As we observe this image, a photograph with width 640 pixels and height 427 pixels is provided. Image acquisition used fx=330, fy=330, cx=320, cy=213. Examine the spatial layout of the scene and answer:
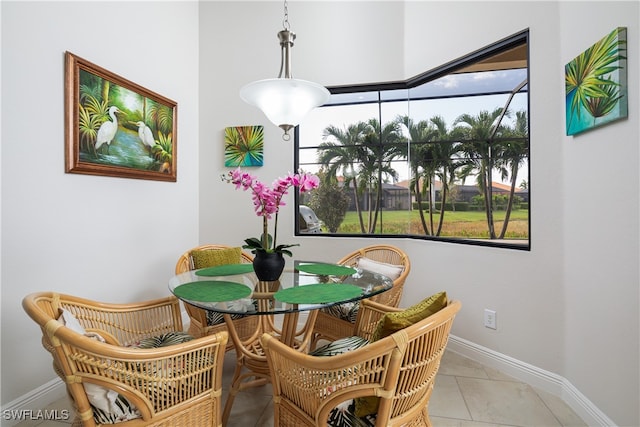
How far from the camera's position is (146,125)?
2.82 m

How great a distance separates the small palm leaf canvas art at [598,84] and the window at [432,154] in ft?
1.50

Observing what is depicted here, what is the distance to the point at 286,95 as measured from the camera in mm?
1869

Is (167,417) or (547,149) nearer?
(167,417)

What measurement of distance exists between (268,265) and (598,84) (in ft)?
6.66

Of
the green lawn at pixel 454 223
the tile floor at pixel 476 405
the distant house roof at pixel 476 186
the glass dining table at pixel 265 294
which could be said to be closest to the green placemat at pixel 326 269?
the glass dining table at pixel 265 294

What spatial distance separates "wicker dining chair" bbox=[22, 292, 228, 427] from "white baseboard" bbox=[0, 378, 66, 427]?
963mm

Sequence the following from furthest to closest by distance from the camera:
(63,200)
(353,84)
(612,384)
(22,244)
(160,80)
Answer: (353,84), (160,80), (63,200), (22,244), (612,384)

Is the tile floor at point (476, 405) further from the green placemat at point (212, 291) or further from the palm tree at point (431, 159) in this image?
the palm tree at point (431, 159)

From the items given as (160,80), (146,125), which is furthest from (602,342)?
(160,80)

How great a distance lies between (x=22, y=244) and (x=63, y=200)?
1.15 feet

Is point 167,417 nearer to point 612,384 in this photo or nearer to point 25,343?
point 25,343

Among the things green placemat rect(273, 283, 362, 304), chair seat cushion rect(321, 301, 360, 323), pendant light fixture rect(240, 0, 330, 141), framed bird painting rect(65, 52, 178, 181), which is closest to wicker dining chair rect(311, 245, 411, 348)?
chair seat cushion rect(321, 301, 360, 323)

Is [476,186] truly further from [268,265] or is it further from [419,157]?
[268,265]

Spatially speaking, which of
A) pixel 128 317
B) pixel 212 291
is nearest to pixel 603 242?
pixel 212 291
